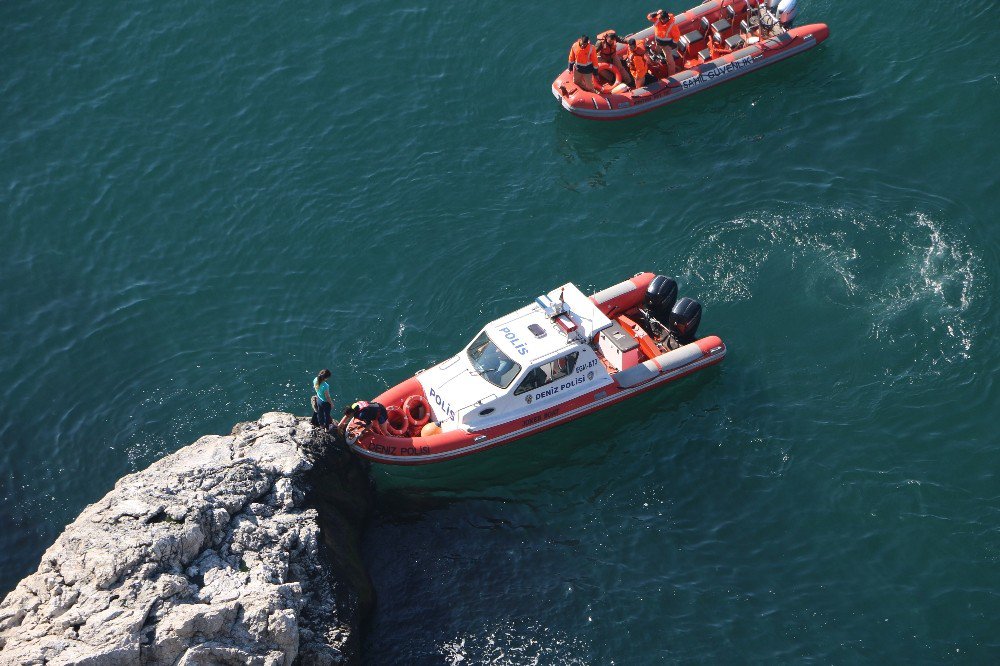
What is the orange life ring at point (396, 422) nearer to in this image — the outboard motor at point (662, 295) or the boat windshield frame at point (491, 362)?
the boat windshield frame at point (491, 362)

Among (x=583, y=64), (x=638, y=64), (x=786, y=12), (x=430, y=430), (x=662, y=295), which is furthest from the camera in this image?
(x=786, y=12)

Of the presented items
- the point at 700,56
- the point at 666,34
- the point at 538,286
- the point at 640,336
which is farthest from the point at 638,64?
the point at 640,336

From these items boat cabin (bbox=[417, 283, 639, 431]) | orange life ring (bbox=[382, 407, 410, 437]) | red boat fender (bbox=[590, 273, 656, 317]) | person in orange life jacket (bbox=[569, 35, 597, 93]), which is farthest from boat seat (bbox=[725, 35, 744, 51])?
orange life ring (bbox=[382, 407, 410, 437])

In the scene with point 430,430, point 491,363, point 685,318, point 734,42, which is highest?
point 734,42

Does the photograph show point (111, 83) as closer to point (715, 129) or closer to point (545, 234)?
point (545, 234)

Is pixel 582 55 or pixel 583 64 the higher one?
pixel 582 55

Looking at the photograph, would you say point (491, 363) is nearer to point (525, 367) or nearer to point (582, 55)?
point (525, 367)

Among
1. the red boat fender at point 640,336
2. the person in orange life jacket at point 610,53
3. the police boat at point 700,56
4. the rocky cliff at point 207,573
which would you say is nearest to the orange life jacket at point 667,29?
the police boat at point 700,56

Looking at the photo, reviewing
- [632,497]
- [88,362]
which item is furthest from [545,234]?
[88,362]
